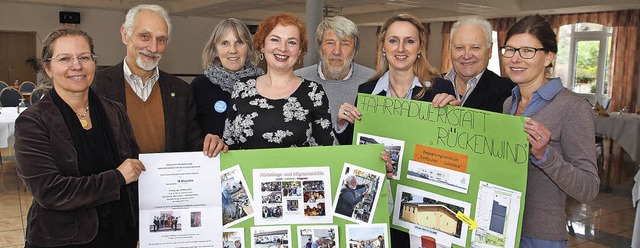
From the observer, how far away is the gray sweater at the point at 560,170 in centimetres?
184

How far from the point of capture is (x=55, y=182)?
1847 millimetres

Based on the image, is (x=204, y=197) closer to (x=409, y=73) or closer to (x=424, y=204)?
(x=424, y=204)

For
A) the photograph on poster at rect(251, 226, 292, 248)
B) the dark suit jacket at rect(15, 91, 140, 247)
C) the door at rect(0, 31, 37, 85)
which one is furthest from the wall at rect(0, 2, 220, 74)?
the photograph on poster at rect(251, 226, 292, 248)

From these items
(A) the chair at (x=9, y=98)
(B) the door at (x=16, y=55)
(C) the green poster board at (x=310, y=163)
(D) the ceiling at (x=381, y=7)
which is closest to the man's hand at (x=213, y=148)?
(C) the green poster board at (x=310, y=163)

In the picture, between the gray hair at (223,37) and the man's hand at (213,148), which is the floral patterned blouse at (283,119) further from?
the gray hair at (223,37)

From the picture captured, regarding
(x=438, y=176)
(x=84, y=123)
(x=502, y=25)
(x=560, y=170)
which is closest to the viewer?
(x=560, y=170)

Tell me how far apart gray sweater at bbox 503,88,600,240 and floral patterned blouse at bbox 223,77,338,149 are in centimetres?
90

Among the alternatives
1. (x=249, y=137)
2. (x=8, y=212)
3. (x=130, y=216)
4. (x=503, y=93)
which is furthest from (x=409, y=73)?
(x=8, y=212)

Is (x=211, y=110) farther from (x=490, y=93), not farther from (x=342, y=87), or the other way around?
(x=490, y=93)

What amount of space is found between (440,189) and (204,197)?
0.99 metres

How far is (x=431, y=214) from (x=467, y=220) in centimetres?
17

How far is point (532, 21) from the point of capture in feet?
6.61

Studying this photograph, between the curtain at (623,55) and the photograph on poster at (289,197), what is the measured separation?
14114 millimetres

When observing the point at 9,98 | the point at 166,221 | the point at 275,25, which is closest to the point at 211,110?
the point at 275,25
